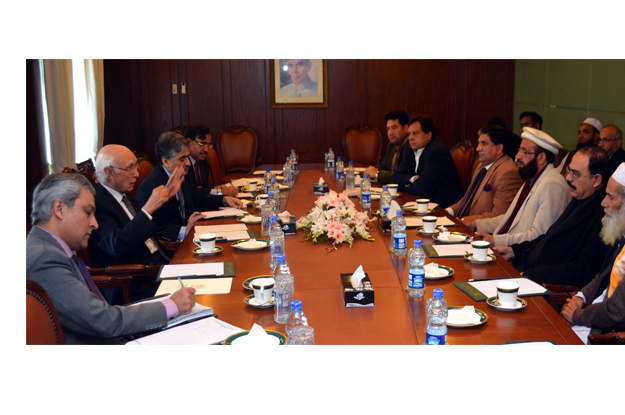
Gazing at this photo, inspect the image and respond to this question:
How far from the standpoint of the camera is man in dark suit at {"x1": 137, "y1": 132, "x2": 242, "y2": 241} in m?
3.88

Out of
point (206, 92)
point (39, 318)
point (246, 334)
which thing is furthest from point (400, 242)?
point (206, 92)

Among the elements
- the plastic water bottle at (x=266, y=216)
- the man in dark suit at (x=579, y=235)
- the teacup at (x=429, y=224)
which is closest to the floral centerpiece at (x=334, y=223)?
the plastic water bottle at (x=266, y=216)

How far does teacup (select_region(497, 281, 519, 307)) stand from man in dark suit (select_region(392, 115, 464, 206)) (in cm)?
270

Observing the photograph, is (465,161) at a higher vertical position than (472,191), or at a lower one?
higher

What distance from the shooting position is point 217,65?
27.2 feet

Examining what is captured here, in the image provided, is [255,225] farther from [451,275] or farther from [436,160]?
[436,160]

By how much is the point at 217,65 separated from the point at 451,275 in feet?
20.9

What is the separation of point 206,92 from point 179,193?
4.30 metres

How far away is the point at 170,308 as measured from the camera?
2148 mm

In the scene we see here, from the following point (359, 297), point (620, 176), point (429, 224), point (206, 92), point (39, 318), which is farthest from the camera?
point (206, 92)

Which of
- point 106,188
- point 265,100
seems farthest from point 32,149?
point 265,100

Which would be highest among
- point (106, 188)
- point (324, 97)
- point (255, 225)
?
point (324, 97)

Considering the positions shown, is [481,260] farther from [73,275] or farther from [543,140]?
[73,275]

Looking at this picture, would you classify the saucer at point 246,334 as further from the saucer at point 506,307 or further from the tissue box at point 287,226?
the tissue box at point 287,226
